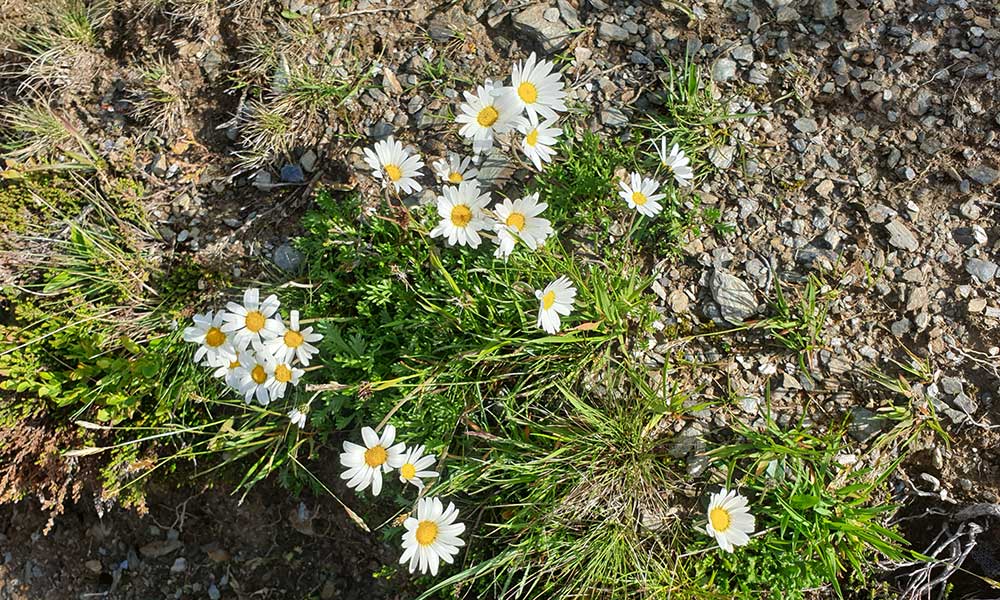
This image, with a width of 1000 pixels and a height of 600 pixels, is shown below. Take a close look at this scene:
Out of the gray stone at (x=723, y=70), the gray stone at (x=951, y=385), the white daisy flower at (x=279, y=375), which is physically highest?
the gray stone at (x=723, y=70)

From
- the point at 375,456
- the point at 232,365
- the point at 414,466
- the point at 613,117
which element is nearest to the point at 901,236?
the point at 613,117

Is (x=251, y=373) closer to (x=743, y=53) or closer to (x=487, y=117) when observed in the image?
(x=487, y=117)

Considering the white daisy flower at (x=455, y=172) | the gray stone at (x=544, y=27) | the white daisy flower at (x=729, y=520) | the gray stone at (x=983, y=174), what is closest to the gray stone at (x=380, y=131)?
the white daisy flower at (x=455, y=172)

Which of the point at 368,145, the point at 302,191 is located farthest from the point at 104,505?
the point at 368,145

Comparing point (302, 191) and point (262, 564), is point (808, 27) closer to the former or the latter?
point (302, 191)

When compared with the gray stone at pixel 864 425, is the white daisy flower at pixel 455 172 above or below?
above

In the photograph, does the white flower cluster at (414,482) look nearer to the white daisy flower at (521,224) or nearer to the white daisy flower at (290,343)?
the white daisy flower at (290,343)
